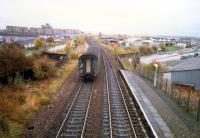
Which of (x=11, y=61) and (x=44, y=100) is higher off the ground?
(x=11, y=61)

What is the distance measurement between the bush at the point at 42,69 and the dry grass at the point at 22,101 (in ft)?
3.22

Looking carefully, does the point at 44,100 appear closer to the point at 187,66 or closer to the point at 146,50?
the point at 187,66

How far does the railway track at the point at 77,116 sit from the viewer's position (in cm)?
1498

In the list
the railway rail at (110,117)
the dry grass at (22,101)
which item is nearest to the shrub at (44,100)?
the dry grass at (22,101)

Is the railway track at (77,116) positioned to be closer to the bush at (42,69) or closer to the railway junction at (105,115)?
the railway junction at (105,115)

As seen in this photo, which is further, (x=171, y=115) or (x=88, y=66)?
(x=88, y=66)

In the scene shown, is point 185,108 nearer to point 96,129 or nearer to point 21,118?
point 96,129

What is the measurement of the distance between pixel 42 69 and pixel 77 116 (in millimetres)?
14152

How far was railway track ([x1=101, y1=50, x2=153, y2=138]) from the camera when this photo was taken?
1523 centimetres

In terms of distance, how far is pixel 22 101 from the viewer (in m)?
20.9

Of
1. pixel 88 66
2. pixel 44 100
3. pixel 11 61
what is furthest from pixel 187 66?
pixel 44 100

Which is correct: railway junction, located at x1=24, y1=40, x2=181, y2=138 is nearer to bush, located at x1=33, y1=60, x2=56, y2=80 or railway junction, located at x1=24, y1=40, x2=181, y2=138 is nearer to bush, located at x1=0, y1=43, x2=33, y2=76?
bush, located at x1=33, y1=60, x2=56, y2=80

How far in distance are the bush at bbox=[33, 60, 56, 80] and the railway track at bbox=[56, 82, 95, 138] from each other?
20.4ft

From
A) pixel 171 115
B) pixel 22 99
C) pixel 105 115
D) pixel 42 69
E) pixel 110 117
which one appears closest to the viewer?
pixel 110 117
